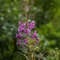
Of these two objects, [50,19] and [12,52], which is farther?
[50,19]

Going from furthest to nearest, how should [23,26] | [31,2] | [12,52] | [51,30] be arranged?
[31,2] < [51,30] < [12,52] < [23,26]

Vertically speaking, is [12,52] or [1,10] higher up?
[1,10]

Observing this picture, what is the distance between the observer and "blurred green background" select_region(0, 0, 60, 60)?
15.4ft

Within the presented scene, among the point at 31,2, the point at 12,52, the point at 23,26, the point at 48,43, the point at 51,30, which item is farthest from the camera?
the point at 31,2

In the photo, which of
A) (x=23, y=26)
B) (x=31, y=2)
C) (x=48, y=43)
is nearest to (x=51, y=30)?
(x=48, y=43)

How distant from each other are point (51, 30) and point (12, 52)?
124 centimetres

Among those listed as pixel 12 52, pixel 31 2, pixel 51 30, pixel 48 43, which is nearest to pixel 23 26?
pixel 12 52

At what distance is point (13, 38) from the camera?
4.76 m

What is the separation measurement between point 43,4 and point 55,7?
0.97 ft

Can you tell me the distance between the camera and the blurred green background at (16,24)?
4.71 m

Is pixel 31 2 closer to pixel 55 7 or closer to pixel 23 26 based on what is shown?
pixel 55 7

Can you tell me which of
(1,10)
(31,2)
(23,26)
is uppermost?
(23,26)

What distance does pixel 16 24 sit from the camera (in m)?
4.95

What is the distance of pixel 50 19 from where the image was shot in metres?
6.57
